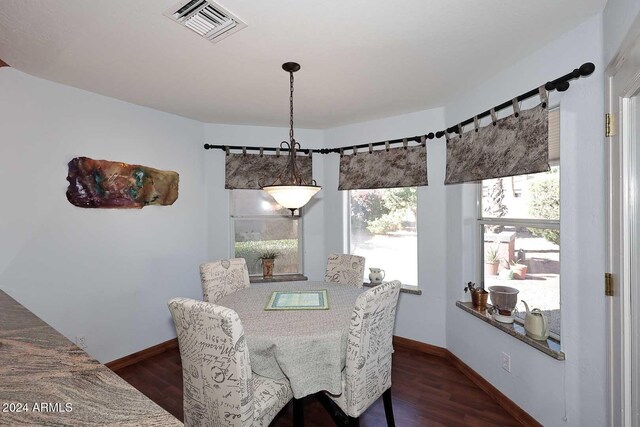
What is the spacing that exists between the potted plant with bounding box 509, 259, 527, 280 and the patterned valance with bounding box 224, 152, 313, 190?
7.92ft

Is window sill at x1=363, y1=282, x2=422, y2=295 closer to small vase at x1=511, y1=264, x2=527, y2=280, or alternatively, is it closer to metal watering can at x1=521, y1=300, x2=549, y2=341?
small vase at x1=511, y1=264, x2=527, y2=280

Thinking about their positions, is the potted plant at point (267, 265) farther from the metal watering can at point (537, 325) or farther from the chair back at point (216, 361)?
the metal watering can at point (537, 325)

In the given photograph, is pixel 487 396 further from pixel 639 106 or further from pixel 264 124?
pixel 264 124

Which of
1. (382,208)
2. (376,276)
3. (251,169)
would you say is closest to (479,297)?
(376,276)

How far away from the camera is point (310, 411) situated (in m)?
2.18

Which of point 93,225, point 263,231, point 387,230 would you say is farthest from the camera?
point 263,231

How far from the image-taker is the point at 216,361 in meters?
1.36

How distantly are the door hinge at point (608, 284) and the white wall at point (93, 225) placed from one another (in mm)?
3285

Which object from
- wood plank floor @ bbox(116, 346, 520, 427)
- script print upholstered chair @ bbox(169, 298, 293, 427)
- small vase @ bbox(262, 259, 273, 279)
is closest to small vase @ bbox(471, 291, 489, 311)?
wood plank floor @ bbox(116, 346, 520, 427)

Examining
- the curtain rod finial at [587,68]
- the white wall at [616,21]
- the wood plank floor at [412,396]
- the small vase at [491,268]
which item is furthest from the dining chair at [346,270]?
the white wall at [616,21]

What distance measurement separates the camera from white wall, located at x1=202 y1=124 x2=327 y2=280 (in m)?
3.48

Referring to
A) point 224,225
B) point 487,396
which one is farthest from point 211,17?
point 487,396

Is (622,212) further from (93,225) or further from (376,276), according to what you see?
(93,225)

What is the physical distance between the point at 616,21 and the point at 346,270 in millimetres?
2231
